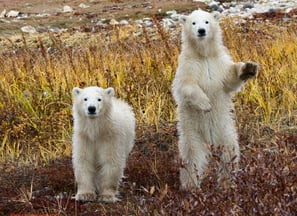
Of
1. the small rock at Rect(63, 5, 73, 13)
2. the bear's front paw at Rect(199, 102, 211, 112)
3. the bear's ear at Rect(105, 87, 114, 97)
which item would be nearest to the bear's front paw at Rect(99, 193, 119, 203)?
the bear's ear at Rect(105, 87, 114, 97)

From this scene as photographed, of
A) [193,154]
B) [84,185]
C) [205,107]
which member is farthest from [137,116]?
[205,107]

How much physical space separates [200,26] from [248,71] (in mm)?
570

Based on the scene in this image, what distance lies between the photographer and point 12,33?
908 inches

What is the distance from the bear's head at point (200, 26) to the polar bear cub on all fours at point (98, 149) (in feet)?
3.08

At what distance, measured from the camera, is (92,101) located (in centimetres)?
579

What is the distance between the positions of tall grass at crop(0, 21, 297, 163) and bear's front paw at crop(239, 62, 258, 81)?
176 cm

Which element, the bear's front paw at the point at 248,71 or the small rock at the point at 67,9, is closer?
the bear's front paw at the point at 248,71

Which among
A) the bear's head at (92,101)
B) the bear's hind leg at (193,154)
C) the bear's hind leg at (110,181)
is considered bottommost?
the bear's hind leg at (110,181)

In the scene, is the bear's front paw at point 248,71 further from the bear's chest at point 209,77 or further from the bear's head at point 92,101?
the bear's head at point 92,101

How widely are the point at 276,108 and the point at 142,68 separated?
2.03 metres

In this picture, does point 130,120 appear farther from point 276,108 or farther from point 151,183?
point 276,108

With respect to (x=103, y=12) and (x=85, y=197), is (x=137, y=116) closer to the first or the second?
(x=85, y=197)

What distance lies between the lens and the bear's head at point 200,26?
5.62m

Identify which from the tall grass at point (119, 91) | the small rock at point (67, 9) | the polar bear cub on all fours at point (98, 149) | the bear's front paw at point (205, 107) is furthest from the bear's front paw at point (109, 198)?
the small rock at point (67, 9)
